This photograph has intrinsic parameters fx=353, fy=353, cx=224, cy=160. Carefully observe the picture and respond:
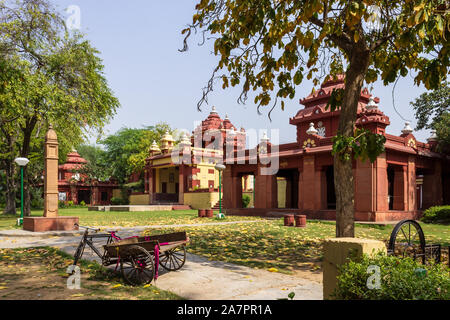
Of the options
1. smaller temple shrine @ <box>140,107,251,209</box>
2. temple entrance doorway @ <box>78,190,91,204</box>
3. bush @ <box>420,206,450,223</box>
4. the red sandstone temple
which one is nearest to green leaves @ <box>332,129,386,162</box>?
the red sandstone temple

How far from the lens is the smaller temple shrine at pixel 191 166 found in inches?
1297

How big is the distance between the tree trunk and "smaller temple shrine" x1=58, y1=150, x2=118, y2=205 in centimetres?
4474

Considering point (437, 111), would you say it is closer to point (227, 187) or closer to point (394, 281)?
point (227, 187)

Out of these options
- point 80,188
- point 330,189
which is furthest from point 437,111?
point 80,188

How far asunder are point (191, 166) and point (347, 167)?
2885 centimetres

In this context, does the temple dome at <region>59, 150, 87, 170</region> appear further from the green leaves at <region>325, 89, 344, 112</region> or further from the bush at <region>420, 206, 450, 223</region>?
the green leaves at <region>325, 89, 344, 112</region>

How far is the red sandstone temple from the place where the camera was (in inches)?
693

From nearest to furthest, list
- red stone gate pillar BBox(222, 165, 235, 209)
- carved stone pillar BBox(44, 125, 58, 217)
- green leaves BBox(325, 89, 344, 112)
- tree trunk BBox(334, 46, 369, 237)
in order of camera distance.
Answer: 1. tree trunk BBox(334, 46, 369, 237)
2. green leaves BBox(325, 89, 344, 112)
3. carved stone pillar BBox(44, 125, 58, 217)
4. red stone gate pillar BBox(222, 165, 235, 209)

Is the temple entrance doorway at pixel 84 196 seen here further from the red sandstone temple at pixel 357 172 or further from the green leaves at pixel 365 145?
the green leaves at pixel 365 145

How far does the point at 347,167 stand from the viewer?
6266 mm

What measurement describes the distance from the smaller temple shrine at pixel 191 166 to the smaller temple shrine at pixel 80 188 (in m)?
10.2

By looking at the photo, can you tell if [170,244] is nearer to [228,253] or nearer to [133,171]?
[228,253]

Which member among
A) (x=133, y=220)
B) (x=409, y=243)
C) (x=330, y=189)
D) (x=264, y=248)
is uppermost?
(x=330, y=189)
